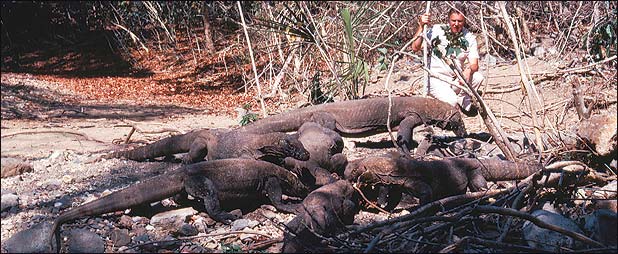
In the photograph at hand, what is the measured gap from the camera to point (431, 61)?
7617 millimetres

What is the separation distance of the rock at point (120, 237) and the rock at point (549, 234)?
2.52m

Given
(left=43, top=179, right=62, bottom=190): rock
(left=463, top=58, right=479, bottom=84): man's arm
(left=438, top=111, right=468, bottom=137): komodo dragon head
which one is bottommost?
(left=438, top=111, right=468, bottom=137): komodo dragon head

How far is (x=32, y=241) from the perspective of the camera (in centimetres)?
360

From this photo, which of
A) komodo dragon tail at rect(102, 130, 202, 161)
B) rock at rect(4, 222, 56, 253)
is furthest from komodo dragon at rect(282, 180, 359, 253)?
komodo dragon tail at rect(102, 130, 202, 161)

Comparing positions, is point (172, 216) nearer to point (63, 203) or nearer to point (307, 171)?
point (63, 203)

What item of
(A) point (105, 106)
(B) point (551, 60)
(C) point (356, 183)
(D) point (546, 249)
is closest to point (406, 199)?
(C) point (356, 183)

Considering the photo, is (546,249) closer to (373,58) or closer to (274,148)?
(274,148)

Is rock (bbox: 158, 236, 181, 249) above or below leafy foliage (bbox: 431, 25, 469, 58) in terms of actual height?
below

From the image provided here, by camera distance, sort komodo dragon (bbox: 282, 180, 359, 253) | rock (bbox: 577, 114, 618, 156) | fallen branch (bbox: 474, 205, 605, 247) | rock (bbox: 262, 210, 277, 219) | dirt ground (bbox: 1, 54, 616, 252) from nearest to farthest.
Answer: fallen branch (bbox: 474, 205, 605, 247)
komodo dragon (bbox: 282, 180, 359, 253)
dirt ground (bbox: 1, 54, 616, 252)
rock (bbox: 577, 114, 618, 156)
rock (bbox: 262, 210, 277, 219)

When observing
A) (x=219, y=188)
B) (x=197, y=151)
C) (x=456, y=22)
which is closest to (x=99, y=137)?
(x=197, y=151)

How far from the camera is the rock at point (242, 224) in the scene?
4645 mm

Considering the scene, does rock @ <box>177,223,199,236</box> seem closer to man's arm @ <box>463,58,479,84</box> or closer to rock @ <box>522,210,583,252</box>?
rock @ <box>522,210,583,252</box>

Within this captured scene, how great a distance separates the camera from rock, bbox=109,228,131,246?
163 inches

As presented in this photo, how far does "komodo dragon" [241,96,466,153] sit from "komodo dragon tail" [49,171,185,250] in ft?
9.17
